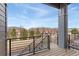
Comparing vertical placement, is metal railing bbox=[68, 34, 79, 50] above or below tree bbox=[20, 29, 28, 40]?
below

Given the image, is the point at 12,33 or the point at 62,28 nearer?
the point at 12,33

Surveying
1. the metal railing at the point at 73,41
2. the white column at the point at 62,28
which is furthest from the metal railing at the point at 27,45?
the metal railing at the point at 73,41

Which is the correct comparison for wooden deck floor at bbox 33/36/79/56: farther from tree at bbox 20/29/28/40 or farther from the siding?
the siding

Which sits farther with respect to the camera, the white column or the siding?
the white column

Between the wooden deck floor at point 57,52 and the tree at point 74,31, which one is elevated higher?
the tree at point 74,31

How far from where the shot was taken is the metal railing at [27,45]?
7.75 feet

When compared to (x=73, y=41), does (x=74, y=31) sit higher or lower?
higher

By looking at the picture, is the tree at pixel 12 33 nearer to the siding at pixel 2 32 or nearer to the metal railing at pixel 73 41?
the siding at pixel 2 32

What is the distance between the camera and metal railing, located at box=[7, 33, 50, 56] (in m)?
2.36

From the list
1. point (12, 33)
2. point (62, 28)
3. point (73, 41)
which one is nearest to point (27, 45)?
point (12, 33)

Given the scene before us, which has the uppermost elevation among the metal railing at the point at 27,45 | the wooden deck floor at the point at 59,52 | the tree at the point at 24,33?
the tree at the point at 24,33

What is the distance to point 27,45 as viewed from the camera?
7.95 feet

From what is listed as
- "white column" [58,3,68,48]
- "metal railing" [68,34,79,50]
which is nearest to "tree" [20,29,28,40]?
"white column" [58,3,68,48]

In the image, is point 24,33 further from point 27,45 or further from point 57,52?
point 57,52
